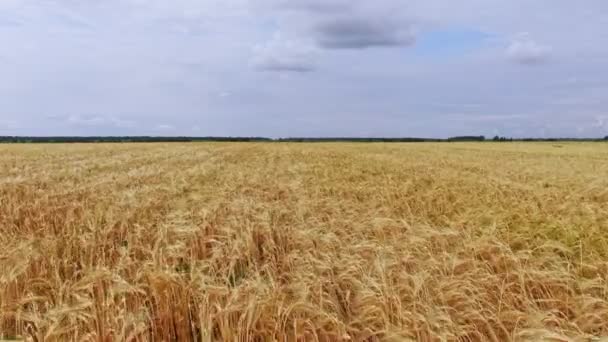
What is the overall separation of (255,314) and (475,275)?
2114 mm

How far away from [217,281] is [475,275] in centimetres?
229

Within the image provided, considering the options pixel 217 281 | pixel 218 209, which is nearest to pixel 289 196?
pixel 218 209

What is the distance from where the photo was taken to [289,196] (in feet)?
35.6

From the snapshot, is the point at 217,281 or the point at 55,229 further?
the point at 55,229

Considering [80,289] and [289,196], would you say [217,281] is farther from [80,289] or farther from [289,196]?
[289,196]

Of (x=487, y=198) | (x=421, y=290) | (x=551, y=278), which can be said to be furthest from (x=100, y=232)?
(x=487, y=198)

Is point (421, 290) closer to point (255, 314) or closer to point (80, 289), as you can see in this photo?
point (255, 314)

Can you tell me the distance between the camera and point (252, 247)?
18.6 feet

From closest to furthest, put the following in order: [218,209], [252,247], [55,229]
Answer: [252,247] → [55,229] → [218,209]

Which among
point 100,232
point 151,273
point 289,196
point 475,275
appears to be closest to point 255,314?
point 151,273

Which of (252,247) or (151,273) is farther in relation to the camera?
(252,247)

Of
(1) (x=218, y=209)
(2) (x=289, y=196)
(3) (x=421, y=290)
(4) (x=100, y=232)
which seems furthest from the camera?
(2) (x=289, y=196)

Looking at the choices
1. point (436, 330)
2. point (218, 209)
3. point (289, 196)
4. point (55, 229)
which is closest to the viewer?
point (436, 330)

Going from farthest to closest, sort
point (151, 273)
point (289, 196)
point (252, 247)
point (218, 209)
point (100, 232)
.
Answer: point (289, 196), point (218, 209), point (100, 232), point (252, 247), point (151, 273)
